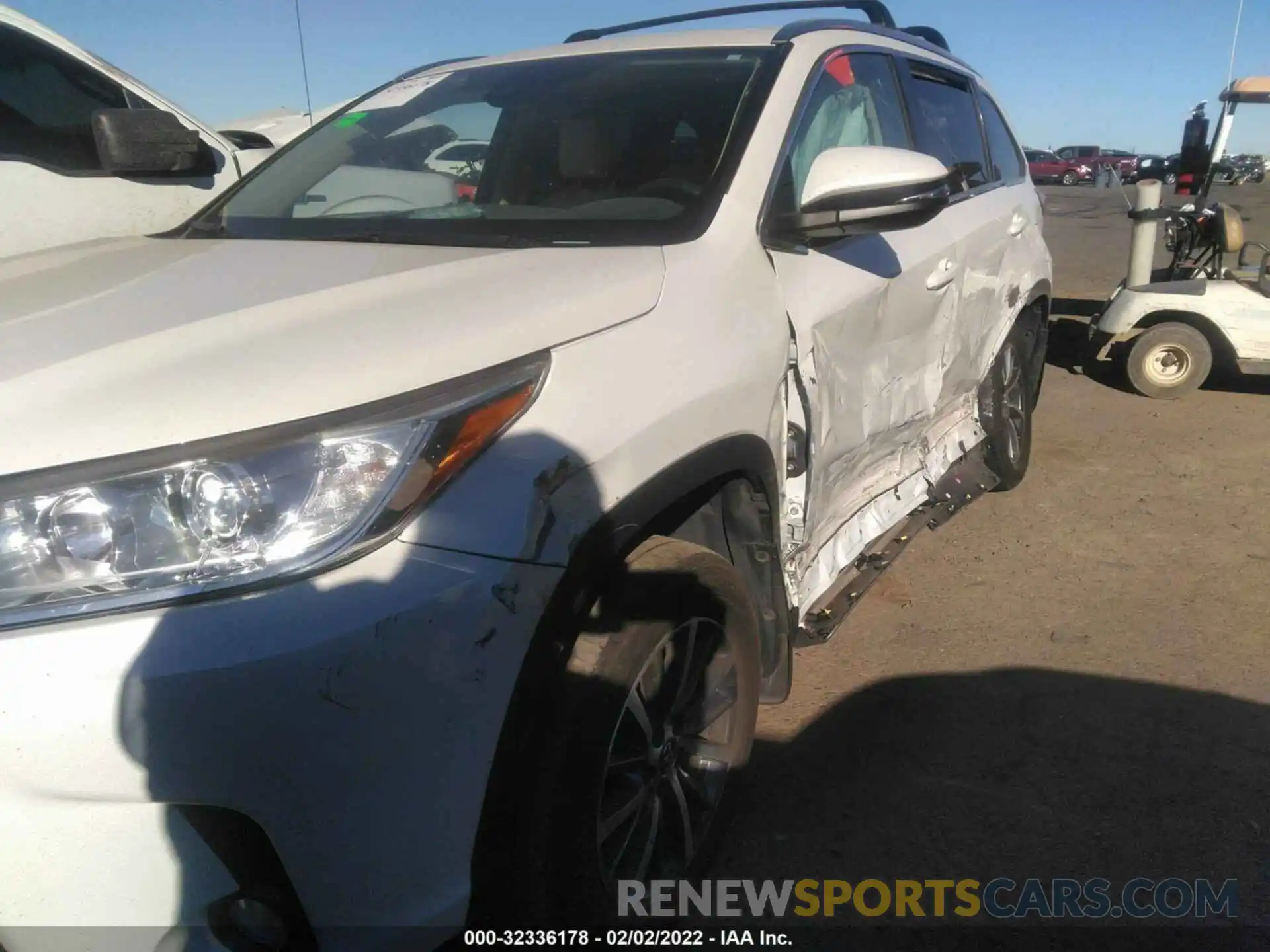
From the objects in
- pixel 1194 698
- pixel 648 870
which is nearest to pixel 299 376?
pixel 648 870

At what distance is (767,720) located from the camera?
2.96 meters

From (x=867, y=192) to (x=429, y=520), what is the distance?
1.34 metres

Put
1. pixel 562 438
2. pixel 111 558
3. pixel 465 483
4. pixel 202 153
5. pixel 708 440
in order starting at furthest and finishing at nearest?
pixel 202 153, pixel 708 440, pixel 562 438, pixel 465 483, pixel 111 558

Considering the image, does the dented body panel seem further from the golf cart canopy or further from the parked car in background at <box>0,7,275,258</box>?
the golf cart canopy

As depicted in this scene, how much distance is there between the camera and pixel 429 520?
1.42m

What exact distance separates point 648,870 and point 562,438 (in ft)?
3.48

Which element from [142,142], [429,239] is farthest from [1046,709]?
[142,142]

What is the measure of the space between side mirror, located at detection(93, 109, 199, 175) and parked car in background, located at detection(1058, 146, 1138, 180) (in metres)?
39.5

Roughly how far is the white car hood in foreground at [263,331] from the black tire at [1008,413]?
2.72m

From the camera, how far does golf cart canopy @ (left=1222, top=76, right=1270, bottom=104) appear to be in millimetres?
7820

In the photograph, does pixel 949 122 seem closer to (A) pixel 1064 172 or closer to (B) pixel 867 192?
(B) pixel 867 192

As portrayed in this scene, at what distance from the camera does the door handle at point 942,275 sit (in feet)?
10.3

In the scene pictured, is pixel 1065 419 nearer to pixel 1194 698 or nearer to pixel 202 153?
pixel 1194 698

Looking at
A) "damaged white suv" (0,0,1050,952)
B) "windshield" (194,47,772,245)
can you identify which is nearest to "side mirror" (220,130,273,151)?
"windshield" (194,47,772,245)
